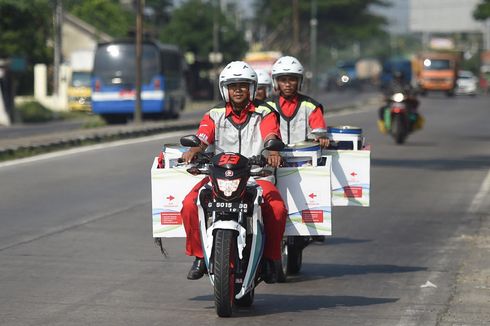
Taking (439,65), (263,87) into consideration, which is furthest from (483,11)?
(263,87)

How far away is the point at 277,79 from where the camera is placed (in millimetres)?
11852

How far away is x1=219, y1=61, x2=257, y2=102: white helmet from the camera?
9469 millimetres

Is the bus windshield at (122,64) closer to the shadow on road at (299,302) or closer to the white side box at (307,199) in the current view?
the shadow on road at (299,302)

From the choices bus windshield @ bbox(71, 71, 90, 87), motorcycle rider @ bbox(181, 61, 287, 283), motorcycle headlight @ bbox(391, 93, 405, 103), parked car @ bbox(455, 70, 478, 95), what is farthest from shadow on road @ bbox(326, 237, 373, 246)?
parked car @ bbox(455, 70, 478, 95)

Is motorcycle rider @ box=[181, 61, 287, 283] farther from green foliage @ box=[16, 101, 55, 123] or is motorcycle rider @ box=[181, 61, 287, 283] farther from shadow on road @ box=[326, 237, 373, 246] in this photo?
green foliage @ box=[16, 101, 55, 123]

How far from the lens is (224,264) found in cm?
847

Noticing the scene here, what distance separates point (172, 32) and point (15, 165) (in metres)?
74.6

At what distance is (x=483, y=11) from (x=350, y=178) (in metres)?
106

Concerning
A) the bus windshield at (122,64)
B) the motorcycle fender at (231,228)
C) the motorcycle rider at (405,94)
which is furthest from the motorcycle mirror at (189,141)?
the bus windshield at (122,64)

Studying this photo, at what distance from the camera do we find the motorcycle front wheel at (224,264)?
27.8 ft

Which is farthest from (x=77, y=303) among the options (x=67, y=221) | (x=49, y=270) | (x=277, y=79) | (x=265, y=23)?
(x=265, y=23)

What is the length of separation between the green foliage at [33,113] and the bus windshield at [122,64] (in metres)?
4.29

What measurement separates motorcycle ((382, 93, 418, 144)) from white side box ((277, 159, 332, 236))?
852 inches

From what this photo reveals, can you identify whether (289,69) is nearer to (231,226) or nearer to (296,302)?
(296,302)
